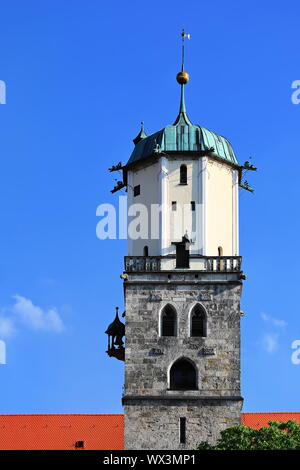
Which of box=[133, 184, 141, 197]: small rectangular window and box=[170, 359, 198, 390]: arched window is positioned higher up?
box=[133, 184, 141, 197]: small rectangular window

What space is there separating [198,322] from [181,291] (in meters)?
1.44

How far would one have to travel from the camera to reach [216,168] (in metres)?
54.4

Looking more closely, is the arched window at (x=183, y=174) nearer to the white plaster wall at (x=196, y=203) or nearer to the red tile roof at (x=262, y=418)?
the white plaster wall at (x=196, y=203)

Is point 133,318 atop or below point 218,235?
below

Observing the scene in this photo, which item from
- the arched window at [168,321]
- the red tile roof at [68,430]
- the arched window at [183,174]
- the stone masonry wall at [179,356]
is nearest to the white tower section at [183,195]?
the arched window at [183,174]

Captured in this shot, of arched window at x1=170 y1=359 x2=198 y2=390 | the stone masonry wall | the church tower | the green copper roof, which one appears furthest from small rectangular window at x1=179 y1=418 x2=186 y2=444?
the green copper roof

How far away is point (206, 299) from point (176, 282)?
4.60ft

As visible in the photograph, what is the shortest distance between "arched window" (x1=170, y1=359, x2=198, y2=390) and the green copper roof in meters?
9.09

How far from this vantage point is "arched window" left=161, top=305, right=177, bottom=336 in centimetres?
5150

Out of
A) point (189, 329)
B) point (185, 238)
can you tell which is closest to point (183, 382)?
point (189, 329)

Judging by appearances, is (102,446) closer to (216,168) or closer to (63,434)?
(63,434)

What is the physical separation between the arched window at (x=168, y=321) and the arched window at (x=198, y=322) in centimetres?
77

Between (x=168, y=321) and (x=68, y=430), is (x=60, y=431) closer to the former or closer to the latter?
(x=68, y=430)

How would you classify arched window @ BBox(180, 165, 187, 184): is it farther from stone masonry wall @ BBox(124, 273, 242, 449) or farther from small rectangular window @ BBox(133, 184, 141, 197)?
stone masonry wall @ BBox(124, 273, 242, 449)
